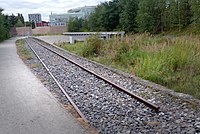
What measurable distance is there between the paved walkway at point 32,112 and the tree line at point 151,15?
3745 cm

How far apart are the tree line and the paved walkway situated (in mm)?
37454

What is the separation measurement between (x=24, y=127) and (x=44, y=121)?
1.65 ft

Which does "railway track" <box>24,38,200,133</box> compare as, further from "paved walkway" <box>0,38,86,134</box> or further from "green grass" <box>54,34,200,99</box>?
"green grass" <box>54,34,200,99</box>

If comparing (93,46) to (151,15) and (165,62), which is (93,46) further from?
(151,15)

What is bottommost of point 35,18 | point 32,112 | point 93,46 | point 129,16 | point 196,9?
point 32,112

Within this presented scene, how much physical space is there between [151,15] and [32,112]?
48.6 meters

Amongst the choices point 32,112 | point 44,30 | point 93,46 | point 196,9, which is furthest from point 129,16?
point 32,112

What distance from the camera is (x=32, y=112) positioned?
6.73 metres

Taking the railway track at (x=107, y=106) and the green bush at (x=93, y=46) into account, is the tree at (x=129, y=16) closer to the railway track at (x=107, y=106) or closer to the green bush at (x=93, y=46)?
the green bush at (x=93, y=46)

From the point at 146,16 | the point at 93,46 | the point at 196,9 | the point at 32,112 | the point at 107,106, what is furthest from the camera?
the point at 146,16

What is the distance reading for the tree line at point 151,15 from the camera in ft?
162

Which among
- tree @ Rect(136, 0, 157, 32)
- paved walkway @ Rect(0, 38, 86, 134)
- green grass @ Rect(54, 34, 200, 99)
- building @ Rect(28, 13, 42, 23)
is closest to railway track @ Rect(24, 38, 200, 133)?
paved walkway @ Rect(0, 38, 86, 134)

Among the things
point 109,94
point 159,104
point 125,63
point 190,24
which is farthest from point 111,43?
point 190,24

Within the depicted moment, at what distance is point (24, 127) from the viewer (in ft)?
18.6
